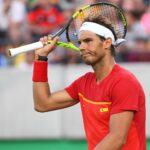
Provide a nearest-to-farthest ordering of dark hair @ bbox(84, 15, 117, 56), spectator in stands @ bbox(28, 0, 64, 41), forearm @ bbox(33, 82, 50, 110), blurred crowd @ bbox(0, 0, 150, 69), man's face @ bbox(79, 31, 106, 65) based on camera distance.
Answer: man's face @ bbox(79, 31, 106, 65), dark hair @ bbox(84, 15, 117, 56), forearm @ bbox(33, 82, 50, 110), blurred crowd @ bbox(0, 0, 150, 69), spectator in stands @ bbox(28, 0, 64, 41)

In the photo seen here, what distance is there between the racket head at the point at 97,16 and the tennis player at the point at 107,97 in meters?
0.27

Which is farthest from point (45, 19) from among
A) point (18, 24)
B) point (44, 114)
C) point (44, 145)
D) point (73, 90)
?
point (73, 90)

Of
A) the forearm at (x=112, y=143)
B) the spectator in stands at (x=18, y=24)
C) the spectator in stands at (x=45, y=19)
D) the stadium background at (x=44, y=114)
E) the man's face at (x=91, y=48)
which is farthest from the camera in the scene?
the spectator in stands at (x=45, y=19)

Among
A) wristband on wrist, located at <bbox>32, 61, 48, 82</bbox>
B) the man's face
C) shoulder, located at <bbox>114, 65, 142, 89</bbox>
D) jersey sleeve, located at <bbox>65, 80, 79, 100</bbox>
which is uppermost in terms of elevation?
the man's face

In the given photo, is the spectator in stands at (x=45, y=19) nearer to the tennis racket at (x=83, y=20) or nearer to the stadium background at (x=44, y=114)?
the stadium background at (x=44, y=114)

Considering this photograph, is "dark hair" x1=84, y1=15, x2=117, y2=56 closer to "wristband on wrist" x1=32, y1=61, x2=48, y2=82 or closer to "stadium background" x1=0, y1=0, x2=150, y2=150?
"wristband on wrist" x1=32, y1=61, x2=48, y2=82

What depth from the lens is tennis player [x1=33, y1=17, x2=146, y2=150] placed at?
4816 mm

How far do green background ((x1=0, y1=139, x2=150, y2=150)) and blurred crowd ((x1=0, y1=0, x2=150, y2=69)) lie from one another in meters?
1.28

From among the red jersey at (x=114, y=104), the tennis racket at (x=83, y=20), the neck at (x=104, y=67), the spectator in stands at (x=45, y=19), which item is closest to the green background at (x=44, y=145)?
the spectator in stands at (x=45, y=19)

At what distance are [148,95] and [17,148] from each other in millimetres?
1815

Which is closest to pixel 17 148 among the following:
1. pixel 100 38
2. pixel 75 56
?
pixel 75 56

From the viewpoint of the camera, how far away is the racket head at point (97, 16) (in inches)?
216

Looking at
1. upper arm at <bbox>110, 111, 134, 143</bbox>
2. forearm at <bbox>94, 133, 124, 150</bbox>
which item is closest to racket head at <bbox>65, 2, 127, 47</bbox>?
upper arm at <bbox>110, 111, 134, 143</bbox>

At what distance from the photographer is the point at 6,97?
9.03 m
